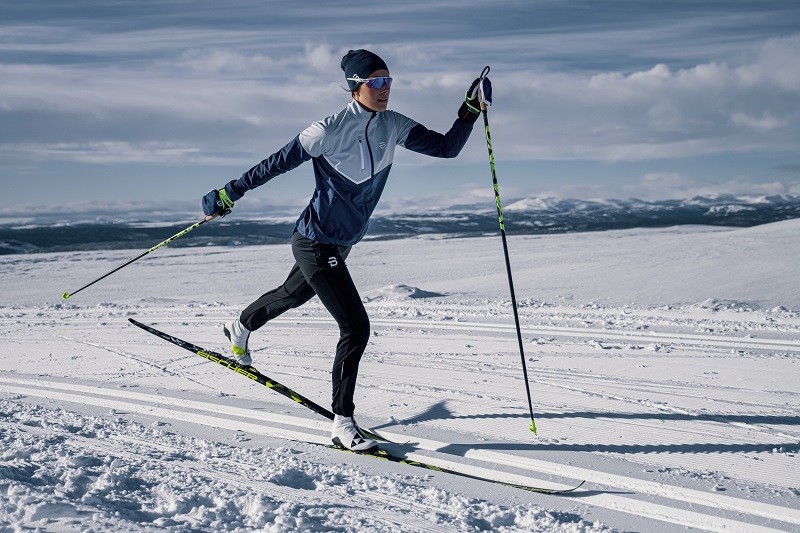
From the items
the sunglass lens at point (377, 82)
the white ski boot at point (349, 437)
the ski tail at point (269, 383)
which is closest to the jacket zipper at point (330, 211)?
the sunglass lens at point (377, 82)

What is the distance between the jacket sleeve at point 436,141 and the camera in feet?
13.8

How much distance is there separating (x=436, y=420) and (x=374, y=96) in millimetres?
2022

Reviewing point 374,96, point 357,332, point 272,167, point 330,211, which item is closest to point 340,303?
point 357,332

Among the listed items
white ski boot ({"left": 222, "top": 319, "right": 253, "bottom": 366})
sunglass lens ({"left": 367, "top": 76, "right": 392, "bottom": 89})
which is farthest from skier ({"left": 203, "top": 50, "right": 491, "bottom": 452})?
white ski boot ({"left": 222, "top": 319, "right": 253, "bottom": 366})

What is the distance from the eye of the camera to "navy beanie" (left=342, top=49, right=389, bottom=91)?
3.81 m

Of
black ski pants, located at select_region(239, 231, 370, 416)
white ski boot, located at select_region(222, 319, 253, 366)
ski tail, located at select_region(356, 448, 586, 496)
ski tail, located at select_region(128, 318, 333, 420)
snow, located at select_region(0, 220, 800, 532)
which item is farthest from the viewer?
white ski boot, located at select_region(222, 319, 253, 366)

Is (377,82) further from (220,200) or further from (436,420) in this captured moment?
(436,420)

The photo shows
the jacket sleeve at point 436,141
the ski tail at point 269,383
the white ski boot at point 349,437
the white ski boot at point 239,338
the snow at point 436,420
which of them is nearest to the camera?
the snow at point 436,420

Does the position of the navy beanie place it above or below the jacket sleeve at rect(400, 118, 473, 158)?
above

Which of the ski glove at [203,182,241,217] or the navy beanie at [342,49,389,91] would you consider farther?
the ski glove at [203,182,241,217]

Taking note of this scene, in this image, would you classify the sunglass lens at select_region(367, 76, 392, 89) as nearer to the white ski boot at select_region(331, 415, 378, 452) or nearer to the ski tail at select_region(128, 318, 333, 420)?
the white ski boot at select_region(331, 415, 378, 452)

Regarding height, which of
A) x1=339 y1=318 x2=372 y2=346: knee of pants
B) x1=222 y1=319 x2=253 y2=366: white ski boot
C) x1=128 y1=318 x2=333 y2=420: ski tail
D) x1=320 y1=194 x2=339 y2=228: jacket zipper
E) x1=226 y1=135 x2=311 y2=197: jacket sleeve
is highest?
x1=226 y1=135 x2=311 y2=197: jacket sleeve

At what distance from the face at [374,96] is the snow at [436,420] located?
1896 millimetres

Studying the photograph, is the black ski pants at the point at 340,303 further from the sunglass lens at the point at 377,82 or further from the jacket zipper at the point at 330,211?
the sunglass lens at the point at 377,82
